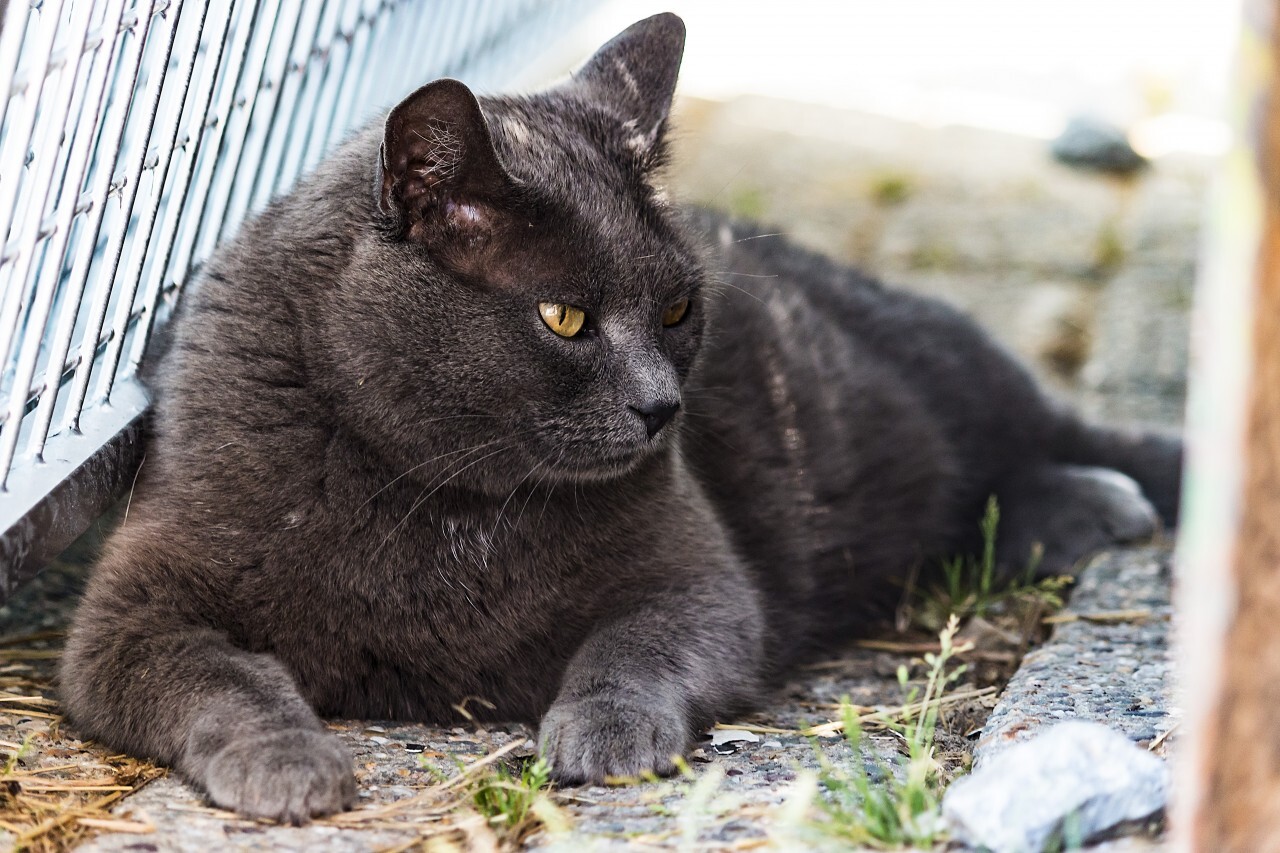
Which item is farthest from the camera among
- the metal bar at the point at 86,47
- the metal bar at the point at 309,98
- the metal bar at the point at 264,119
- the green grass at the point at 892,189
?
the green grass at the point at 892,189

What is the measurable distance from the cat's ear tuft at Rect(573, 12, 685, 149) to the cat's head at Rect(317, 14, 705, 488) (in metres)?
0.37

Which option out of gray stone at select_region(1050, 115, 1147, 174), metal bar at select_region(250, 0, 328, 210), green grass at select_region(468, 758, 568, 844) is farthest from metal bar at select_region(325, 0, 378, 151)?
gray stone at select_region(1050, 115, 1147, 174)

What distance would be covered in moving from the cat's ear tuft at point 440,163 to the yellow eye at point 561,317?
152mm

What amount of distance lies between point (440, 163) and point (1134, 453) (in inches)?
83.5

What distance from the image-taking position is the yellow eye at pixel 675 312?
6.52ft

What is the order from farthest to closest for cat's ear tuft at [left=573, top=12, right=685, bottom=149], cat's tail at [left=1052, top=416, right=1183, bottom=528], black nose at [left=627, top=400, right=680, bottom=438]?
1. cat's tail at [left=1052, top=416, right=1183, bottom=528]
2. cat's ear tuft at [left=573, top=12, right=685, bottom=149]
3. black nose at [left=627, top=400, right=680, bottom=438]

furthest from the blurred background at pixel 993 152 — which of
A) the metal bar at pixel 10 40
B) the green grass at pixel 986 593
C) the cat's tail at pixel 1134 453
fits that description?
the metal bar at pixel 10 40

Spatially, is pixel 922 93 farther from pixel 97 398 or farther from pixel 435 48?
pixel 97 398

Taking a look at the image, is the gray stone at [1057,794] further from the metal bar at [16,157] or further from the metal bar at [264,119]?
the metal bar at [264,119]

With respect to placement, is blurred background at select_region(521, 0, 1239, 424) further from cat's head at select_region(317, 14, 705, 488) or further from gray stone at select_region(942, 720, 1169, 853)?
gray stone at select_region(942, 720, 1169, 853)

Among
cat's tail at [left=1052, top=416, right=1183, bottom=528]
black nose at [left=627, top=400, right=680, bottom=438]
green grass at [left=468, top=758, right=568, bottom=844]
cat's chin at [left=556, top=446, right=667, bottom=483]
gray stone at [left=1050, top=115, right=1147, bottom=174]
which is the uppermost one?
gray stone at [left=1050, top=115, right=1147, bottom=174]

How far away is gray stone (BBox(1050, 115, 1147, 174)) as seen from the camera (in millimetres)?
4820

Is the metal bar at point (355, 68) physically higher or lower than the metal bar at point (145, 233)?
higher

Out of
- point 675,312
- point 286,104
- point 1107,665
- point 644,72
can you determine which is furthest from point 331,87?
point 1107,665
